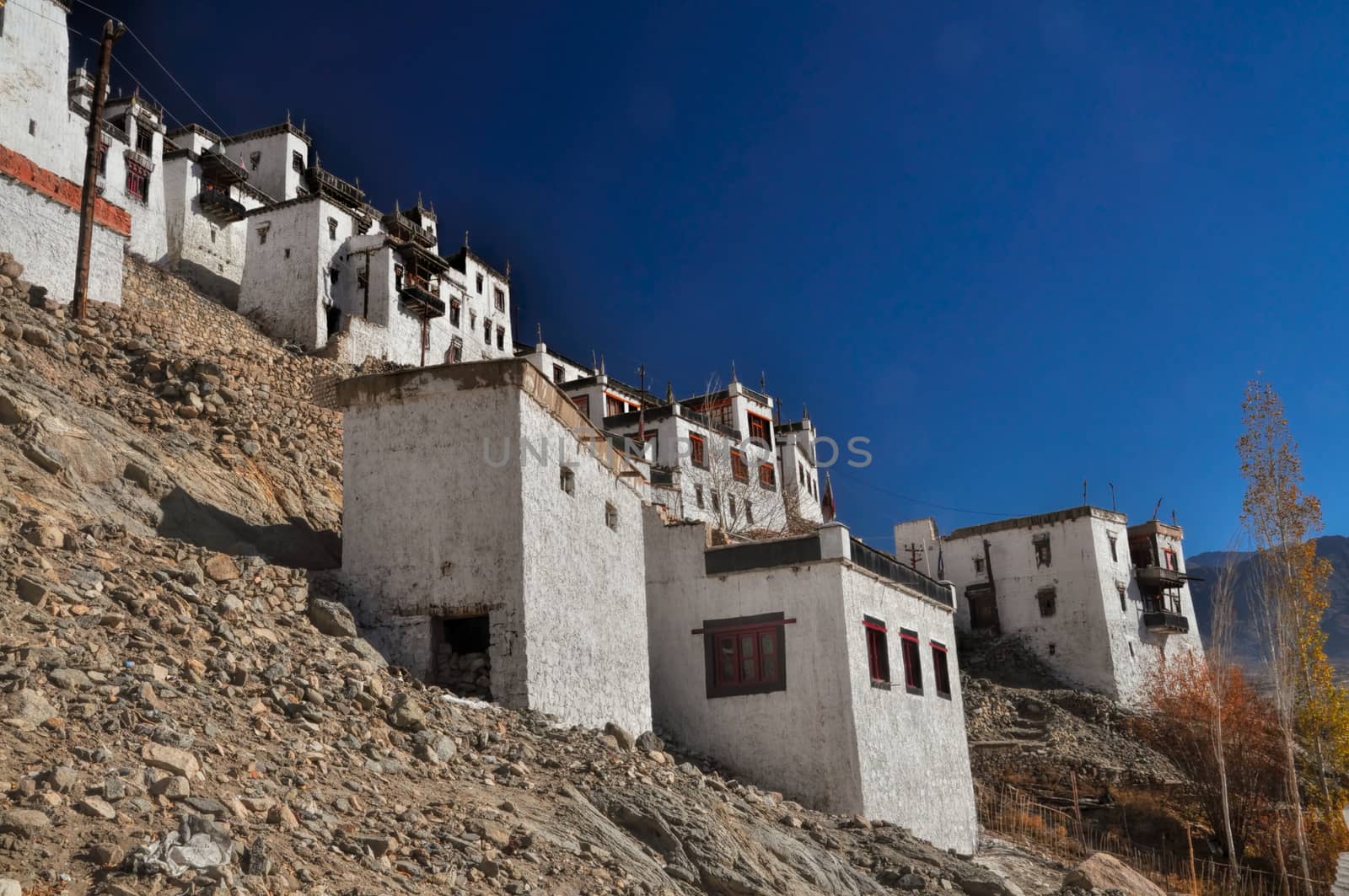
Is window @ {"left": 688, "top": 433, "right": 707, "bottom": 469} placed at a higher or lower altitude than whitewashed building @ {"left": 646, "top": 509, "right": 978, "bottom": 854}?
higher

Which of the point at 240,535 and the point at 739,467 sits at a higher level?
the point at 739,467

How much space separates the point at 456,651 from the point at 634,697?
3929 mm

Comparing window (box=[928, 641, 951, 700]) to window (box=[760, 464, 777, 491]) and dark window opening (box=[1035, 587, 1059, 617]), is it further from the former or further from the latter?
window (box=[760, 464, 777, 491])

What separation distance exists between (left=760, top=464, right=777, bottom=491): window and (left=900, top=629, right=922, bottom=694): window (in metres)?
27.2

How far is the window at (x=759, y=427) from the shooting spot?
2099 inches

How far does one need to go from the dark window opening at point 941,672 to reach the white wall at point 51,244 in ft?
64.2

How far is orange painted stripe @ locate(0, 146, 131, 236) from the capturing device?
2292cm

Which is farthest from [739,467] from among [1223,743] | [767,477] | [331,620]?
[331,620]

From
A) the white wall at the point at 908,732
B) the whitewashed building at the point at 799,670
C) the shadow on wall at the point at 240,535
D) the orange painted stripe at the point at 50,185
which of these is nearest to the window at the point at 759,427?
the white wall at the point at 908,732

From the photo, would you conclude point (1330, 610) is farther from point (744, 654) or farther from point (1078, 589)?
point (744, 654)

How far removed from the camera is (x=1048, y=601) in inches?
1762

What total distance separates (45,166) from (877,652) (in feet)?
74.8

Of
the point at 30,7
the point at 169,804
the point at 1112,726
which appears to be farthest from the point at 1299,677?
the point at 30,7

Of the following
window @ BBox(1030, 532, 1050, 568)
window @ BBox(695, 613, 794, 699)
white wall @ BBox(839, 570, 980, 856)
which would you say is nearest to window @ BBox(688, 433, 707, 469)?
window @ BBox(1030, 532, 1050, 568)
